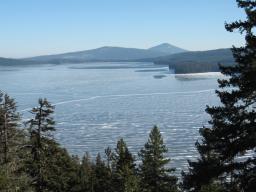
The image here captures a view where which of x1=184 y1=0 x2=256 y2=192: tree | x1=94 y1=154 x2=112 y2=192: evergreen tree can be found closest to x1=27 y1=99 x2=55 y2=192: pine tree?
x1=94 y1=154 x2=112 y2=192: evergreen tree

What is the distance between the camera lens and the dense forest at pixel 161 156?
517 inches

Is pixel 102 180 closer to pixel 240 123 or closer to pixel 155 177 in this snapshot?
pixel 155 177

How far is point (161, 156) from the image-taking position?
31.8 m

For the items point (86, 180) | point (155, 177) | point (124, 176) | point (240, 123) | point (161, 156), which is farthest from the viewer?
point (86, 180)

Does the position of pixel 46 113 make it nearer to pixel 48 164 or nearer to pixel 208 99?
Answer: pixel 48 164

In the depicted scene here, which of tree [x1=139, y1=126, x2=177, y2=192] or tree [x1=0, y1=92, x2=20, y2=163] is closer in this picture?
tree [x1=0, y1=92, x2=20, y2=163]

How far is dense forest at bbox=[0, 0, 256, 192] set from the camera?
13.1 meters

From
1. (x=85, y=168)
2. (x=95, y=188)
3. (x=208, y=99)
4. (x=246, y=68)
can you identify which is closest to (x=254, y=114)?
(x=246, y=68)

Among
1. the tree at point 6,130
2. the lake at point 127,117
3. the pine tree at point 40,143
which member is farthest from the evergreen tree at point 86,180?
the lake at point 127,117

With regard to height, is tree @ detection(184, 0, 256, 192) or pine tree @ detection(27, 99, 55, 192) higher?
tree @ detection(184, 0, 256, 192)

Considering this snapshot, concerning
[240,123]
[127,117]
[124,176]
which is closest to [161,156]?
[124,176]

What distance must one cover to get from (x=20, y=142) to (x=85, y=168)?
68.2 ft

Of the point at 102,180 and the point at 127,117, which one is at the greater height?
the point at 102,180

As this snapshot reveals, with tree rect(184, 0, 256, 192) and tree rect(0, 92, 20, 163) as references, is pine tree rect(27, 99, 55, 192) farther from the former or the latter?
tree rect(184, 0, 256, 192)
